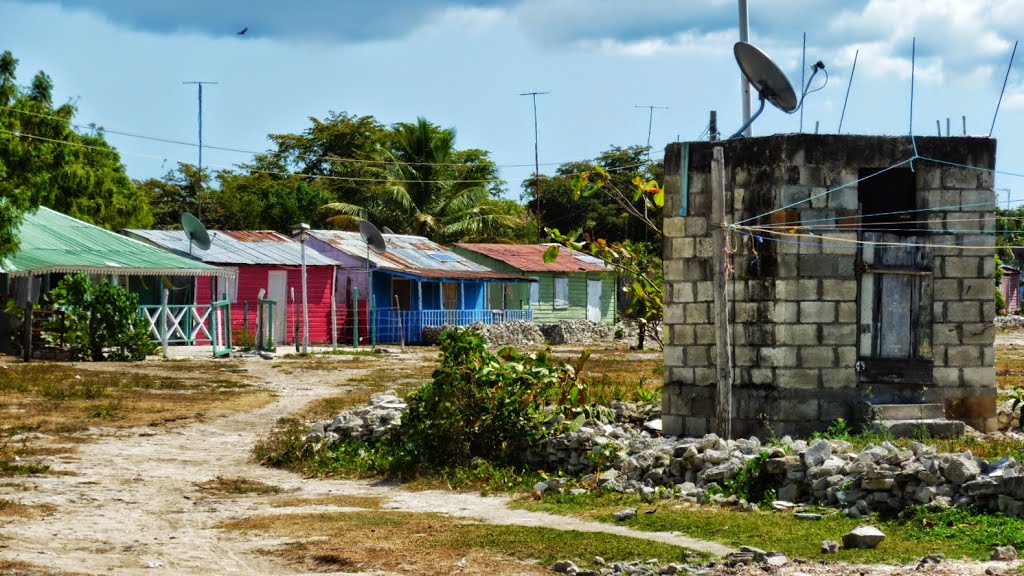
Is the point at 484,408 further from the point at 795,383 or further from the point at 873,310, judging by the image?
the point at 873,310

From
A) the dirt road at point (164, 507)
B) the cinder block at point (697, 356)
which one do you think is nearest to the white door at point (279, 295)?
the dirt road at point (164, 507)

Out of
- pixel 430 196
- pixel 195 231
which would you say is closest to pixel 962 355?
pixel 195 231

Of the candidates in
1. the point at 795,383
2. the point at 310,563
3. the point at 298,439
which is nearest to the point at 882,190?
the point at 795,383

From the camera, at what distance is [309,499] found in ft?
39.8

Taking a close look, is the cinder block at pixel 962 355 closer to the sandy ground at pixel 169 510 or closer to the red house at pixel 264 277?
the sandy ground at pixel 169 510

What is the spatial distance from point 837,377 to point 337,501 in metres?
5.86

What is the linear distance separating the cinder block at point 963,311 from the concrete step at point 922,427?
4.01ft

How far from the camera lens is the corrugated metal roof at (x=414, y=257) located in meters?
40.0

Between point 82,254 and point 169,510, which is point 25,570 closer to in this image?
point 169,510

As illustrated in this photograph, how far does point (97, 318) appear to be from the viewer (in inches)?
1086

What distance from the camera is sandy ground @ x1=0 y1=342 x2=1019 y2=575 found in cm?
913

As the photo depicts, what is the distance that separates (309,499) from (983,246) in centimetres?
833

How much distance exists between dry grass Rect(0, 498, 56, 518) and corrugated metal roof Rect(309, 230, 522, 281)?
27901mm

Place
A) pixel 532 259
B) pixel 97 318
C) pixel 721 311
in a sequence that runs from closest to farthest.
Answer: pixel 721 311 → pixel 97 318 → pixel 532 259
